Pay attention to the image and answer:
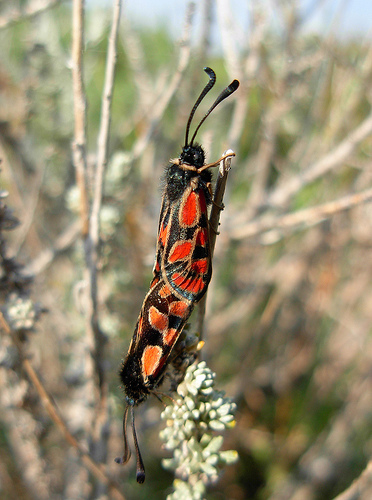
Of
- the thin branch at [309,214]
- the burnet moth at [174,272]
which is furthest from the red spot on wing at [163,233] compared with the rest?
the thin branch at [309,214]

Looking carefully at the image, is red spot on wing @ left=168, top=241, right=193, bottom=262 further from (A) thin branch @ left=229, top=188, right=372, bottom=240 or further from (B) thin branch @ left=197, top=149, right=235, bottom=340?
(A) thin branch @ left=229, top=188, right=372, bottom=240

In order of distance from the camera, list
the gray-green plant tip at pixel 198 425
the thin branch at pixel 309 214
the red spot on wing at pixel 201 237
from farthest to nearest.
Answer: the thin branch at pixel 309 214 → the red spot on wing at pixel 201 237 → the gray-green plant tip at pixel 198 425

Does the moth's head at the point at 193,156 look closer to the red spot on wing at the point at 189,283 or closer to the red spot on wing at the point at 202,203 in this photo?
the red spot on wing at the point at 202,203

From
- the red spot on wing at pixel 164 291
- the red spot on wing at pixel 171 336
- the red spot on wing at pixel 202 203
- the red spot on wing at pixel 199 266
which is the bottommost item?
the red spot on wing at pixel 171 336

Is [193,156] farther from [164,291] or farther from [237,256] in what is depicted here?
[237,256]

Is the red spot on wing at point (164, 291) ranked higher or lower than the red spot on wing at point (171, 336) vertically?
higher

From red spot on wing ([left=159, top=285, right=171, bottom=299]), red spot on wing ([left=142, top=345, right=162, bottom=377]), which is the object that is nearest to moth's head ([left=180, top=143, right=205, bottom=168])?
red spot on wing ([left=159, top=285, right=171, bottom=299])

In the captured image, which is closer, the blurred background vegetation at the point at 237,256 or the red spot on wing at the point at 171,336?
the red spot on wing at the point at 171,336
